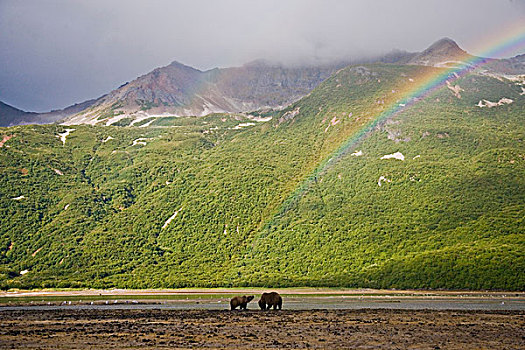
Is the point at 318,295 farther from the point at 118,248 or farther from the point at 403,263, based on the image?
the point at 118,248

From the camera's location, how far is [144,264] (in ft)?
411

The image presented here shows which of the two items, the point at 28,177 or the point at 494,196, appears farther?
the point at 28,177

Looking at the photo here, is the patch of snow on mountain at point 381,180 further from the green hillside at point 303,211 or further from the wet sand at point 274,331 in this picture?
the wet sand at point 274,331

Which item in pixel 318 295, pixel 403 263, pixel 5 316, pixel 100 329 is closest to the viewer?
pixel 100 329

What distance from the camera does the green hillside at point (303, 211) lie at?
4146 inches

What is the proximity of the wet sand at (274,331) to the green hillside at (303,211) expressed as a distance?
51.8 m

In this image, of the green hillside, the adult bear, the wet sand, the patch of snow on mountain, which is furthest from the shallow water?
the patch of snow on mountain

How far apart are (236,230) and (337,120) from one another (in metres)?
74.0

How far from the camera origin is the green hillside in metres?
105

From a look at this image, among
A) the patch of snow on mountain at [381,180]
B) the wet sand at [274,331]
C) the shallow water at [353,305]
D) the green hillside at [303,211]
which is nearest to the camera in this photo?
the wet sand at [274,331]

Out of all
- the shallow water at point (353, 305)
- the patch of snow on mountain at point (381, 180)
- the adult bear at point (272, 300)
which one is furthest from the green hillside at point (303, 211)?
the adult bear at point (272, 300)

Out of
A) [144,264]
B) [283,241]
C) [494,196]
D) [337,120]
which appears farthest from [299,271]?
[337,120]

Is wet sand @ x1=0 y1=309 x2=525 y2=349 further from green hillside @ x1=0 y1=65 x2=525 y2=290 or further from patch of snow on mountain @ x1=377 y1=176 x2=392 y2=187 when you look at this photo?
patch of snow on mountain @ x1=377 y1=176 x2=392 y2=187

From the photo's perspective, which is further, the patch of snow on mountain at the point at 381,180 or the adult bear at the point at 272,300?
the patch of snow on mountain at the point at 381,180
